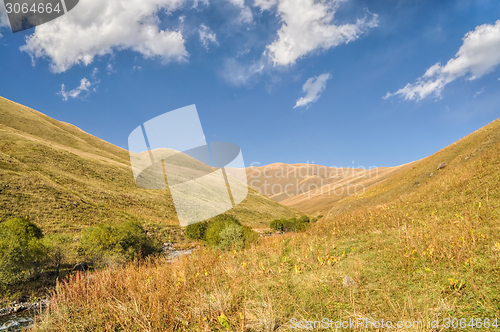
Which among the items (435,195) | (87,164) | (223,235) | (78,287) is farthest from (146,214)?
(435,195)

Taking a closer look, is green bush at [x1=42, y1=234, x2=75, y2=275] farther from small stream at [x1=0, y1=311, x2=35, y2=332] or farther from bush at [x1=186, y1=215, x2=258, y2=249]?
bush at [x1=186, y1=215, x2=258, y2=249]

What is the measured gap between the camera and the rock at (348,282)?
4.88 metres

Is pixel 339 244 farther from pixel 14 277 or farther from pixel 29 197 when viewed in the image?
pixel 29 197

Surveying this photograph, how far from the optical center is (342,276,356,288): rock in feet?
16.0

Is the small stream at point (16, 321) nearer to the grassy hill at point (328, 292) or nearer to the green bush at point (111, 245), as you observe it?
the grassy hill at point (328, 292)

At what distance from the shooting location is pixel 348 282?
4977 millimetres

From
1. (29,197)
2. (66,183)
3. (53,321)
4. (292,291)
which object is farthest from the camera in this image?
(66,183)

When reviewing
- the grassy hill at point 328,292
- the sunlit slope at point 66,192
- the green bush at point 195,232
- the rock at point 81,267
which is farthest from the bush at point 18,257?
the green bush at point 195,232

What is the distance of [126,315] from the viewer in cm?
533

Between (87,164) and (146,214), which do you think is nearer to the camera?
(146,214)

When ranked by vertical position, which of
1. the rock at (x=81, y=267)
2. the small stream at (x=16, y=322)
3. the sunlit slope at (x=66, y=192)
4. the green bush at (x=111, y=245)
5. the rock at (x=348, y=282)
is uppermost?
the sunlit slope at (x=66, y=192)

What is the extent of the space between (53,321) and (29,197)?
3547 cm

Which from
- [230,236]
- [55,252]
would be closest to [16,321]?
[55,252]

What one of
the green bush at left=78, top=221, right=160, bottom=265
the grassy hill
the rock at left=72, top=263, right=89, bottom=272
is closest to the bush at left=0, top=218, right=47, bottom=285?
the rock at left=72, top=263, right=89, bottom=272
